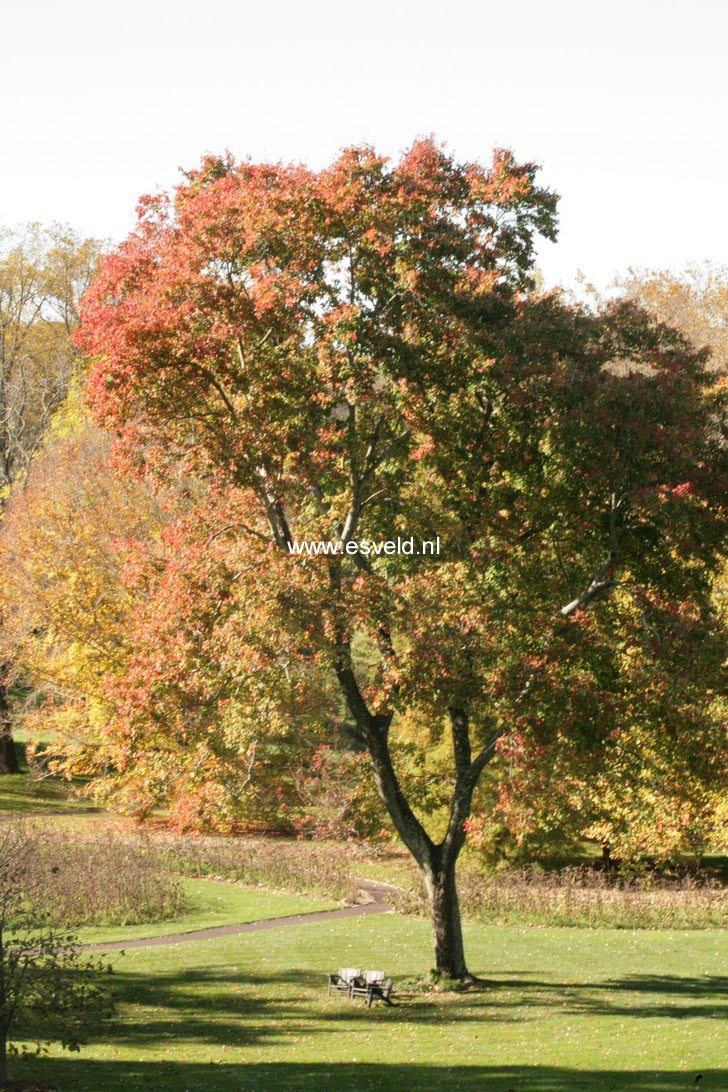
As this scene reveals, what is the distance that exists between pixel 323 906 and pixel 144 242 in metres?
14.8

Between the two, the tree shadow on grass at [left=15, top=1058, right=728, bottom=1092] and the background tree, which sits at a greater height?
the background tree

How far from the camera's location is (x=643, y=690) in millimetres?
15516

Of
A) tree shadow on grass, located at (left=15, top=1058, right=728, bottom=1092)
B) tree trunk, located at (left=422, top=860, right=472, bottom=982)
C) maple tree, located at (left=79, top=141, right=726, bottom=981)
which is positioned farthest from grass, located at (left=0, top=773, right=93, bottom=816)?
tree shadow on grass, located at (left=15, top=1058, right=728, bottom=1092)

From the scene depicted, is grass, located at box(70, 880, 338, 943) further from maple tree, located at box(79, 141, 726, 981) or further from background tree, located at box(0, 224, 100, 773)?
background tree, located at box(0, 224, 100, 773)

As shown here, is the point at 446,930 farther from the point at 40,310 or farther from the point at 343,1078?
the point at 40,310

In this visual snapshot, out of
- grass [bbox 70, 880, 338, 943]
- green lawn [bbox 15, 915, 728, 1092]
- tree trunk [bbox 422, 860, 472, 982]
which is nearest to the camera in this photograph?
green lawn [bbox 15, 915, 728, 1092]

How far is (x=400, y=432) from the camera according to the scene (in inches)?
647

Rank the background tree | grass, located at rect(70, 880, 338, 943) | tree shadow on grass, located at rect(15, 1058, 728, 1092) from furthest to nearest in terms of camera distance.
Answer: the background tree, grass, located at rect(70, 880, 338, 943), tree shadow on grass, located at rect(15, 1058, 728, 1092)

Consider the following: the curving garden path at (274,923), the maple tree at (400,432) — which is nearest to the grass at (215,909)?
the curving garden path at (274,923)

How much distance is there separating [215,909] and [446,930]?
848 cm

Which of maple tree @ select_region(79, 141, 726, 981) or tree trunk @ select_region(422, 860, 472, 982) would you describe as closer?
maple tree @ select_region(79, 141, 726, 981)

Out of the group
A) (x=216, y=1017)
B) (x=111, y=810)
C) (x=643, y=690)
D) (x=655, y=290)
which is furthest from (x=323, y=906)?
(x=655, y=290)

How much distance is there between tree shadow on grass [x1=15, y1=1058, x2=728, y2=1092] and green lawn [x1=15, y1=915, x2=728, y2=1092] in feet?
0.09

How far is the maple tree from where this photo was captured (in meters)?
14.8
